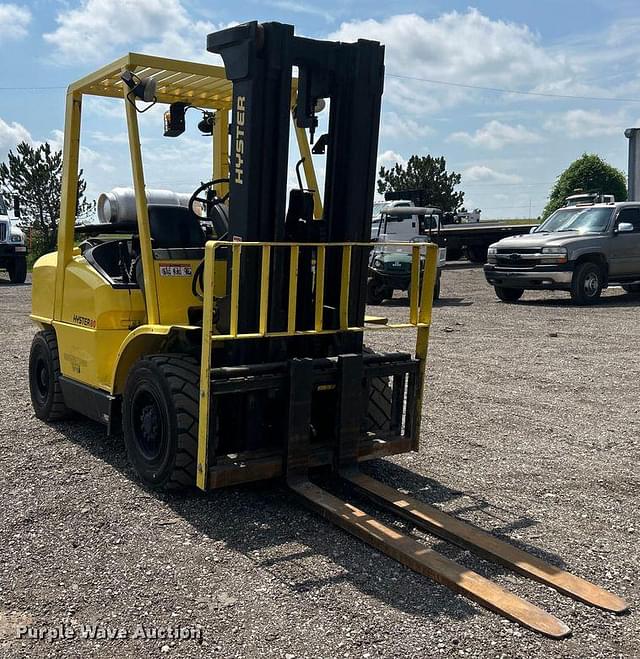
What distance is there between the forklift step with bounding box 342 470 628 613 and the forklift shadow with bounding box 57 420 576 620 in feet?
0.22

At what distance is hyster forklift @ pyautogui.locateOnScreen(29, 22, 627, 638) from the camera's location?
15.1 feet

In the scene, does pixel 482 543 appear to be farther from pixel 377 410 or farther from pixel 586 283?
pixel 586 283

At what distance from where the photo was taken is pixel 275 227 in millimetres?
4836

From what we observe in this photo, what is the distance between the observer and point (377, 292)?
57.4 feet

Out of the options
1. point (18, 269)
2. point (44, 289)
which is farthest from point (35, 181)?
point (44, 289)

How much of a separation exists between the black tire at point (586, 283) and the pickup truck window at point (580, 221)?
0.89 metres

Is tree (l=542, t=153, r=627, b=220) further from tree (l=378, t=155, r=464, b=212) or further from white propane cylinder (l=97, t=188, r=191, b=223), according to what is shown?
white propane cylinder (l=97, t=188, r=191, b=223)

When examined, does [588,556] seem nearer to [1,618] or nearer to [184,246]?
[1,618]

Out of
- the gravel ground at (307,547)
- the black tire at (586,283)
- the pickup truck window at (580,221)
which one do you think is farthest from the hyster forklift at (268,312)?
the pickup truck window at (580,221)

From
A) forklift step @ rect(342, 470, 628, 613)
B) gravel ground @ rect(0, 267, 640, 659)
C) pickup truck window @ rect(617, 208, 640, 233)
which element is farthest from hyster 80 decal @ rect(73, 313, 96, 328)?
pickup truck window @ rect(617, 208, 640, 233)

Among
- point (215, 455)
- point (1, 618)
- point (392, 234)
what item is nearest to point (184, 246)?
point (215, 455)

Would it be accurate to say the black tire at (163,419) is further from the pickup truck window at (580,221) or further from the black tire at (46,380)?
the pickup truck window at (580,221)

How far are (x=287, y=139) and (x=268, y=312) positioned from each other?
1.05 meters

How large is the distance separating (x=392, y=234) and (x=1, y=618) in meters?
20.1
